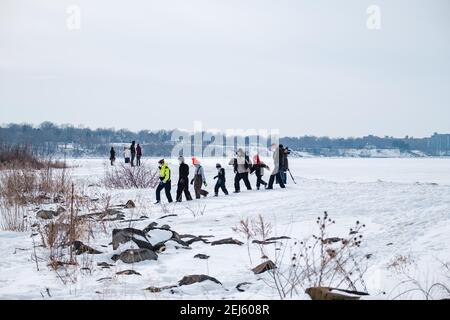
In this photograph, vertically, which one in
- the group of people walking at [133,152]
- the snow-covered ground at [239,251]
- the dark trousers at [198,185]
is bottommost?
the snow-covered ground at [239,251]

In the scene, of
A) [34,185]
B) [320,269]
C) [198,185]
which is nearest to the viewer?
[320,269]

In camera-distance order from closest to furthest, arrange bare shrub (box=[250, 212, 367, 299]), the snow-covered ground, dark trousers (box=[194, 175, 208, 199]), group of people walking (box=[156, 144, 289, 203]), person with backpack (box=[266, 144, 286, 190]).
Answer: bare shrub (box=[250, 212, 367, 299]) < the snow-covered ground < group of people walking (box=[156, 144, 289, 203]) < dark trousers (box=[194, 175, 208, 199]) < person with backpack (box=[266, 144, 286, 190])

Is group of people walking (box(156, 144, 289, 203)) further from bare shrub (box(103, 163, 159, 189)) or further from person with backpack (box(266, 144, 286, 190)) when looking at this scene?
bare shrub (box(103, 163, 159, 189))

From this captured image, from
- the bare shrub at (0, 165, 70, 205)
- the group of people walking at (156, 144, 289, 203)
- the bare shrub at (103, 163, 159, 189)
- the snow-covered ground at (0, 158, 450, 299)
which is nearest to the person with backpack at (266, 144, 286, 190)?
the group of people walking at (156, 144, 289, 203)

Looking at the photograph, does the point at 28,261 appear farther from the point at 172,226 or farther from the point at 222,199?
the point at 222,199

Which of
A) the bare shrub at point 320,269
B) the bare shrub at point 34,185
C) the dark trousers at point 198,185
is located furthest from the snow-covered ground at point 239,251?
the bare shrub at point 34,185

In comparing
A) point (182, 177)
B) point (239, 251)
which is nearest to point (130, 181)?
point (182, 177)

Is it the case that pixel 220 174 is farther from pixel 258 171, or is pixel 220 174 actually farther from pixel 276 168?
pixel 276 168

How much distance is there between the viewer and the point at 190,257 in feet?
22.1

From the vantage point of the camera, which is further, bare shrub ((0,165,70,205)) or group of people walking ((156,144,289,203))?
group of people walking ((156,144,289,203))

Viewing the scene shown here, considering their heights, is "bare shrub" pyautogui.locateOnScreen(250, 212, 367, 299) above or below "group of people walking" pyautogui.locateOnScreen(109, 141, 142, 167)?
below

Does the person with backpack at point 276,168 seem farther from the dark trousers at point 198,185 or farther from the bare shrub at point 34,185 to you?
the bare shrub at point 34,185
